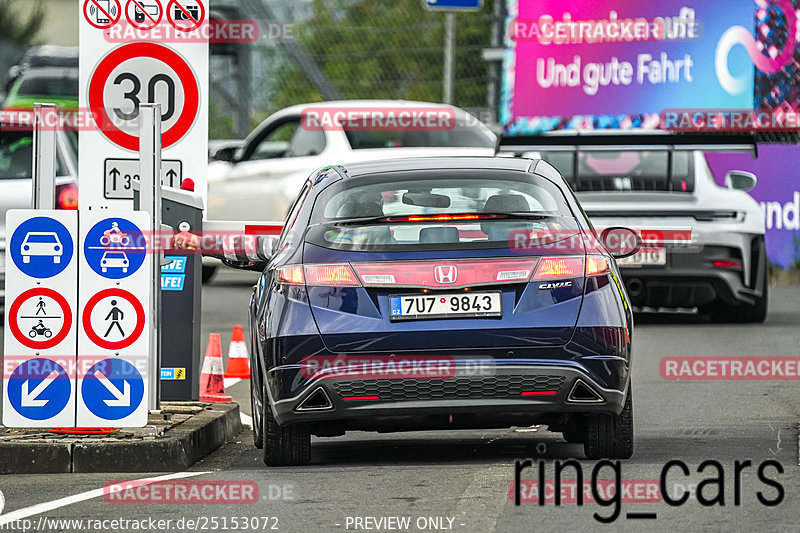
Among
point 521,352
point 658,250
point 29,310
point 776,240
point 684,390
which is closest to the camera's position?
point 521,352

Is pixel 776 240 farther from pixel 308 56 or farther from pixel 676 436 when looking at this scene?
pixel 676 436

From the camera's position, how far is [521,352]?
827cm

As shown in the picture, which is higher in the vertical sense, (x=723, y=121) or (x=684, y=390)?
(x=723, y=121)

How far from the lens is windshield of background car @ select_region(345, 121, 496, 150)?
2128 cm

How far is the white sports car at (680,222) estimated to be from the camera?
53.4ft

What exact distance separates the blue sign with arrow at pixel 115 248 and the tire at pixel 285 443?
3.01 feet

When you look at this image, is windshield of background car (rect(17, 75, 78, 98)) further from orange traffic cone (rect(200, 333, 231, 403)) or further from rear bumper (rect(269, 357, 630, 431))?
rear bumper (rect(269, 357, 630, 431))

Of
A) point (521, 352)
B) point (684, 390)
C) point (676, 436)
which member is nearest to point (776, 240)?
point (684, 390)

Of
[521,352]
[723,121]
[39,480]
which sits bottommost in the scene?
[39,480]

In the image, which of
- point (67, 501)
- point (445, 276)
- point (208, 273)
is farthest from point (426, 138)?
point (67, 501)

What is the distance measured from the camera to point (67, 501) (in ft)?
25.6

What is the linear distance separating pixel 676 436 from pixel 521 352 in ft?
5.67

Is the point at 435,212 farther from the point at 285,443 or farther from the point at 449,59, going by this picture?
the point at 449,59

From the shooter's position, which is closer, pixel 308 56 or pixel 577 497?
pixel 577 497
